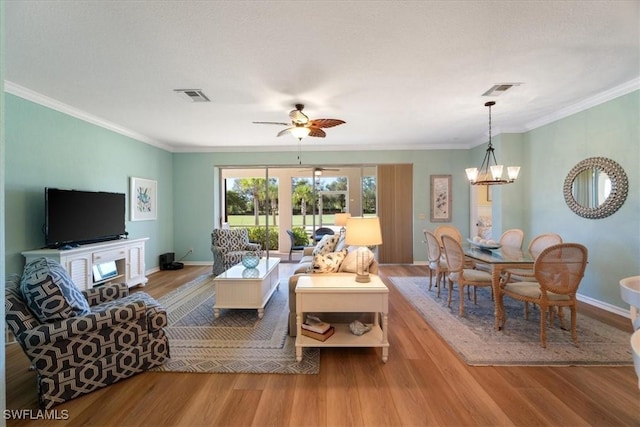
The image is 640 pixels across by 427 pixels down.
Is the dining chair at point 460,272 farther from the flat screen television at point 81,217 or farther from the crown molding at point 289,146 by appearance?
the flat screen television at point 81,217

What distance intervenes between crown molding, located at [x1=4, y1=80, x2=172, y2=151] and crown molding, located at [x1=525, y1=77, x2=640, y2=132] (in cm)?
695

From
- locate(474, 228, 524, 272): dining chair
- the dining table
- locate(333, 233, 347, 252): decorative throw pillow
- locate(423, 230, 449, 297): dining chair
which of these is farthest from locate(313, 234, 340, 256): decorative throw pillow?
locate(474, 228, 524, 272): dining chair

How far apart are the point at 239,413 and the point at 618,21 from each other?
397cm

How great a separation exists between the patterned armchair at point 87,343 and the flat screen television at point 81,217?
1.57 m

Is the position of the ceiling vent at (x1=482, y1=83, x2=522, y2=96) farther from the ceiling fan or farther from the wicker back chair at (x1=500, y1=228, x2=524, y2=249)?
the wicker back chair at (x1=500, y1=228, x2=524, y2=249)

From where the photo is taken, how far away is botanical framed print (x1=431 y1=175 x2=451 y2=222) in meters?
6.14

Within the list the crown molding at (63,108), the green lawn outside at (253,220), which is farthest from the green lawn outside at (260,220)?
the crown molding at (63,108)

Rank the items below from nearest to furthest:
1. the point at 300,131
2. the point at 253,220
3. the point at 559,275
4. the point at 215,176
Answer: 1. the point at 559,275
2. the point at 300,131
3. the point at 215,176
4. the point at 253,220

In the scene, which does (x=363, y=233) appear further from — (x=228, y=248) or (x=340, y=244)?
(x=228, y=248)

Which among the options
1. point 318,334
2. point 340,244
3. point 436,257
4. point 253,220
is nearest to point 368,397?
point 318,334

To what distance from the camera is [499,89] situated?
320 cm

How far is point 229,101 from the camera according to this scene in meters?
3.54

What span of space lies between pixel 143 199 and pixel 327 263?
4348mm

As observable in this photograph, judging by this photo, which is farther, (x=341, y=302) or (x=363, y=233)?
(x=363, y=233)
